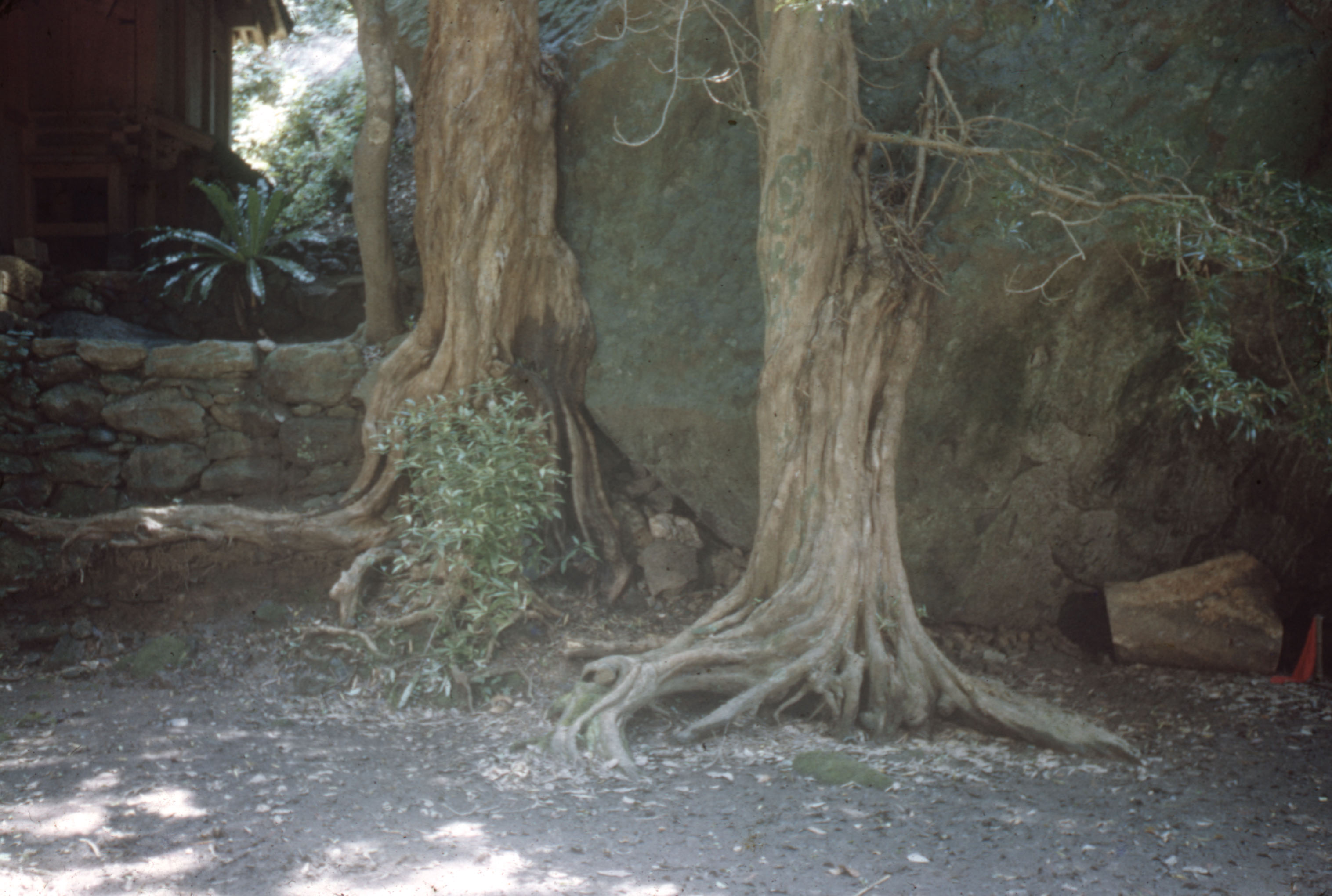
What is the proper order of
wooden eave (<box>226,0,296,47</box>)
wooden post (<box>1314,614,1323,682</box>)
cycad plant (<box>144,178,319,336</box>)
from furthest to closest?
wooden eave (<box>226,0,296,47</box>) → cycad plant (<box>144,178,319,336</box>) → wooden post (<box>1314,614,1323,682</box>)

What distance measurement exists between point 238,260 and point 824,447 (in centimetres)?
527

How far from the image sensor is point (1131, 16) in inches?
196

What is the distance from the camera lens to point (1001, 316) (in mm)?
5027

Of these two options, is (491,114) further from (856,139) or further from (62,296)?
(62,296)

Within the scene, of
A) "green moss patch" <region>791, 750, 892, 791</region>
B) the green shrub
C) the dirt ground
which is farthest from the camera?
the green shrub

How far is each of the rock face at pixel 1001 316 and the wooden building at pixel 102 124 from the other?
5.11m

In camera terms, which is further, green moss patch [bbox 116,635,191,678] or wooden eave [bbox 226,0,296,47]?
wooden eave [bbox 226,0,296,47]

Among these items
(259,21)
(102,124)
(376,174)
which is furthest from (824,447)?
(259,21)

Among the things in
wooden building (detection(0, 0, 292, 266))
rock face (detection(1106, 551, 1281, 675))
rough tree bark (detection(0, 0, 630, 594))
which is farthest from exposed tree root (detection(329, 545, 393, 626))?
wooden building (detection(0, 0, 292, 266))

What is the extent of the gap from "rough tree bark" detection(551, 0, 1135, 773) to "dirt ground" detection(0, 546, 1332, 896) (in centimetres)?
27

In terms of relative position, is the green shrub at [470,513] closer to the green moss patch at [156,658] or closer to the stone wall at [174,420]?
the stone wall at [174,420]

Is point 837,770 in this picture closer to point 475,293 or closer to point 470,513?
point 470,513

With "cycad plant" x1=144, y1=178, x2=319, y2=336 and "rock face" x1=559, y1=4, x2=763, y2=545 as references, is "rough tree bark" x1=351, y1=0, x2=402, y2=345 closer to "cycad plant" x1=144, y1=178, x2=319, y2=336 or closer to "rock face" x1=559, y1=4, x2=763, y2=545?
"rock face" x1=559, y1=4, x2=763, y2=545

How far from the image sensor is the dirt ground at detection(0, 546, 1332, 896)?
2816 millimetres
